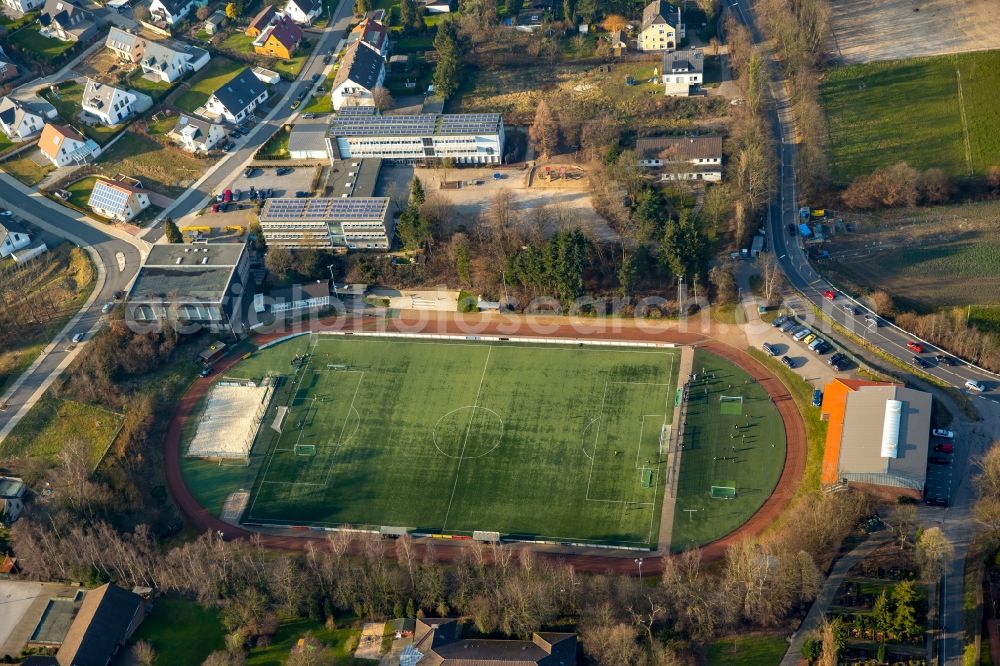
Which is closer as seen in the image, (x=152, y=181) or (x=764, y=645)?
(x=764, y=645)

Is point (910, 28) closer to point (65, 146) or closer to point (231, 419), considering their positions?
point (231, 419)

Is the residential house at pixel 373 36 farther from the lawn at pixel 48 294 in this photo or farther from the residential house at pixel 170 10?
the lawn at pixel 48 294

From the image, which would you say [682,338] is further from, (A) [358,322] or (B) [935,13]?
(B) [935,13]

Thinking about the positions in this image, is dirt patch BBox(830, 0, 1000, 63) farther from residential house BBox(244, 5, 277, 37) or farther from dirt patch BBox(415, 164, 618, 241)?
residential house BBox(244, 5, 277, 37)

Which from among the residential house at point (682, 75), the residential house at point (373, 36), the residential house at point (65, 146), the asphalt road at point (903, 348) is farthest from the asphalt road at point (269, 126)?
the asphalt road at point (903, 348)

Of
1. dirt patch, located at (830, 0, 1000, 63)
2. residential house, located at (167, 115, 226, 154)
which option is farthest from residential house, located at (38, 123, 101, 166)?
dirt patch, located at (830, 0, 1000, 63)

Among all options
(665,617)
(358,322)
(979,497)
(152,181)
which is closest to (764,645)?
(665,617)

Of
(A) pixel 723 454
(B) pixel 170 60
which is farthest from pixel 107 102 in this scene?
(A) pixel 723 454
